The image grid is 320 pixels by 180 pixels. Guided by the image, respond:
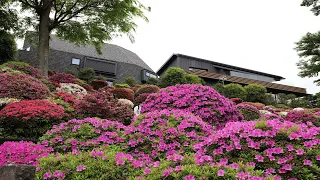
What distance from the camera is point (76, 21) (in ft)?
64.4

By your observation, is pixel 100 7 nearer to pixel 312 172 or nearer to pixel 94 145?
pixel 94 145

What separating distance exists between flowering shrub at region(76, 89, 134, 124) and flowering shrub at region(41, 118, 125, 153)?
2.72 meters

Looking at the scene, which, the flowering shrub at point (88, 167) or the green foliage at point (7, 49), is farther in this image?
the green foliage at point (7, 49)

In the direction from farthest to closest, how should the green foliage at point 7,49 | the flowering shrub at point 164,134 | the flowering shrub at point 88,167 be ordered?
the green foliage at point 7,49 < the flowering shrub at point 164,134 < the flowering shrub at point 88,167

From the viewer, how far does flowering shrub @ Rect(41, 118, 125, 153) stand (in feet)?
14.9

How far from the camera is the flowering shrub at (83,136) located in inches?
178

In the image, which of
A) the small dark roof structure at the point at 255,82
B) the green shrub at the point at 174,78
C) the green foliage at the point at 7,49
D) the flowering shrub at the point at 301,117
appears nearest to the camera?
the flowering shrub at the point at 301,117

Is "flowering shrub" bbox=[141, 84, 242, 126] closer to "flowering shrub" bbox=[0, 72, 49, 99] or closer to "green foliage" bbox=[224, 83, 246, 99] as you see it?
"flowering shrub" bbox=[0, 72, 49, 99]

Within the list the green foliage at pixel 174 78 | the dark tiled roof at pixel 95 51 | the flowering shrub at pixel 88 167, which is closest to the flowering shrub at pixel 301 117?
the flowering shrub at pixel 88 167

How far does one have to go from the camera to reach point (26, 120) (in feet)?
22.6

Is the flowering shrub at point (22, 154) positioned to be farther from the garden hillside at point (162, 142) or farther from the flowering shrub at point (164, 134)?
the flowering shrub at point (164, 134)

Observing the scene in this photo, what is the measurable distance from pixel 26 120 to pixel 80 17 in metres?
13.7

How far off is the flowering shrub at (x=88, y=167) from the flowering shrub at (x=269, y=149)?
832 mm

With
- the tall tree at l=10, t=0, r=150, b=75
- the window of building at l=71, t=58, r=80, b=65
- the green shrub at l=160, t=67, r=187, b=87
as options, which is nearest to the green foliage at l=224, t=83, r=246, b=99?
the green shrub at l=160, t=67, r=187, b=87
